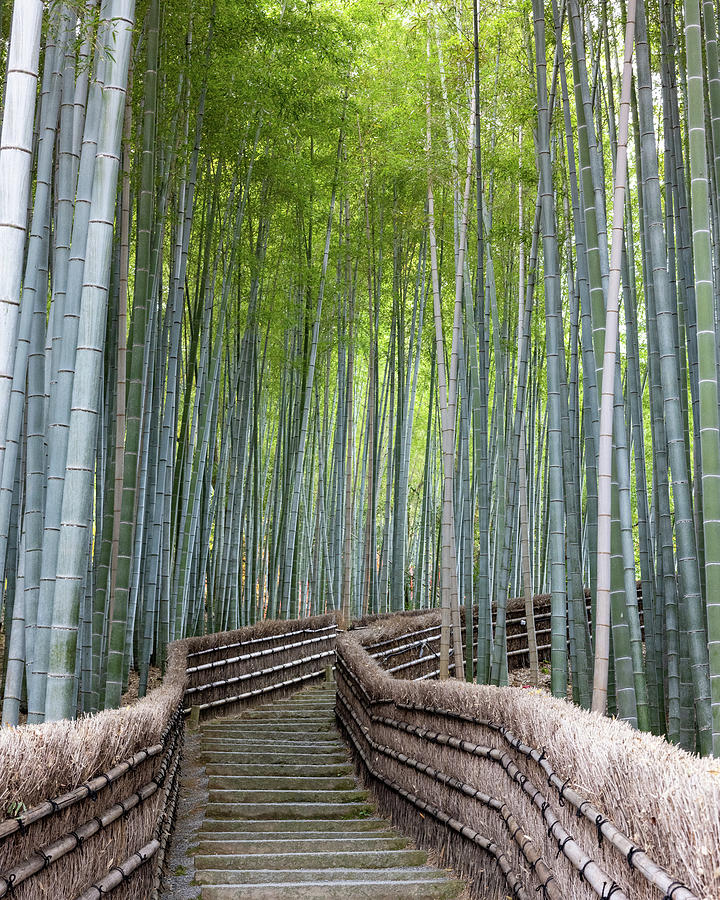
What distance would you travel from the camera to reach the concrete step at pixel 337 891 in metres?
2.81

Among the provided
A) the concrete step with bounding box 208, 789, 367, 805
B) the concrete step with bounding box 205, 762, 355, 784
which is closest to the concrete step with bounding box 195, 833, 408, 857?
the concrete step with bounding box 208, 789, 367, 805

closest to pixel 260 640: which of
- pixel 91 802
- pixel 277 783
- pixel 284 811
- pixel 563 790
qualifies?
pixel 277 783

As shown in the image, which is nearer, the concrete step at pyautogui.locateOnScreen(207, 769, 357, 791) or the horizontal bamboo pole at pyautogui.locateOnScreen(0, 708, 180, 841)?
the horizontal bamboo pole at pyautogui.locateOnScreen(0, 708, 180, 841)

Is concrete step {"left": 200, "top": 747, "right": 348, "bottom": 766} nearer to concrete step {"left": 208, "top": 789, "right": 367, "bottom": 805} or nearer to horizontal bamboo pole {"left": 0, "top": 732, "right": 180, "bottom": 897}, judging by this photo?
concrete step {"left": 208, "top": 789, "right": 367, "bottom": 805}

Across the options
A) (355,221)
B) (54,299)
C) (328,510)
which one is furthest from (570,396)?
(328,510)

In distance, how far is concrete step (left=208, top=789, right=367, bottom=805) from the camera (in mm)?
4055

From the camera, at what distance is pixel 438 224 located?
745 cm

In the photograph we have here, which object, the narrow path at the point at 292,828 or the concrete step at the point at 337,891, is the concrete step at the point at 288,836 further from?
the concrete step at the point at 337,891

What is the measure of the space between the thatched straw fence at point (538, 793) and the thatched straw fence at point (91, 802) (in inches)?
38.0

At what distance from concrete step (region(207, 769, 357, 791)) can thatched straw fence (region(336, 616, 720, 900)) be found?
5.7 inches

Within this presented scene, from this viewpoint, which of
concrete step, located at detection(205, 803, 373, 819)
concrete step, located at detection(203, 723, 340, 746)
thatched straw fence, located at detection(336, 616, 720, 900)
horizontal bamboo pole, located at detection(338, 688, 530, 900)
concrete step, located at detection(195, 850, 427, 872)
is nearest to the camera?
thatched straw fence, located at detection(336, 616, 720, 900)

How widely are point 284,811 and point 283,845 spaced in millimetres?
525

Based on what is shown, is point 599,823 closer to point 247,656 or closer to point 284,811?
point 284,811

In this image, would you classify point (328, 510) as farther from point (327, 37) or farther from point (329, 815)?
point (329, 815)
